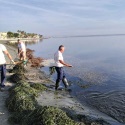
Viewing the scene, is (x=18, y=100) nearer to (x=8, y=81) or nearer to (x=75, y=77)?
(x=8, y=81)

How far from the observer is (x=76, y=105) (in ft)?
39.6

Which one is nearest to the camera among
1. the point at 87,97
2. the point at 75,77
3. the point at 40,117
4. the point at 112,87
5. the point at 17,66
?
Result: the point at 40,117

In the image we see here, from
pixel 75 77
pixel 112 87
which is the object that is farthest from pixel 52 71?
pixel 112 87

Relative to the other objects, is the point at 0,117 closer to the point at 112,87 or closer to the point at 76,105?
the point at 76,105

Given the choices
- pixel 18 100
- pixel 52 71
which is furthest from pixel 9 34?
pixel 18 100

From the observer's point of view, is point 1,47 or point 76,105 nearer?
point 76,105

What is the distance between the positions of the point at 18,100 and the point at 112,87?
816cm

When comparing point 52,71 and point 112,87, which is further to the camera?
point 52,71

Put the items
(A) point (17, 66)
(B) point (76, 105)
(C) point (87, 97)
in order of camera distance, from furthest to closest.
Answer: (A) point (17, 66) → (C) point (87, 97) → (B) point (76, 105)

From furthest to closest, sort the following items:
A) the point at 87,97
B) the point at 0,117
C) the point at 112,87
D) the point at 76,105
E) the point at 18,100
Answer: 1. the point at 112,87
2. the point at 87,97
3. the point at 76,105
4. the point at 18,100
5. the point at 0,117

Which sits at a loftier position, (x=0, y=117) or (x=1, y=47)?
(x=1, y=47)

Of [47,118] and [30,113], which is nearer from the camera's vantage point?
[47,118]

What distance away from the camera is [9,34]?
163875 mm

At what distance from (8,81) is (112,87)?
631cm
